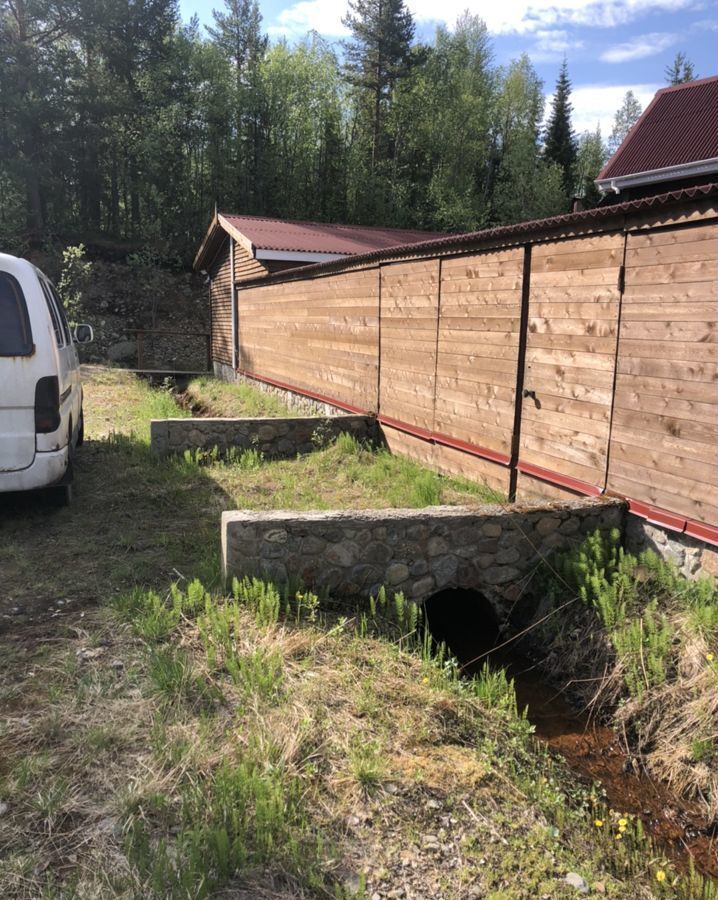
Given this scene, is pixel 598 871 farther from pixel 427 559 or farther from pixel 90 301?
pixel 90 301

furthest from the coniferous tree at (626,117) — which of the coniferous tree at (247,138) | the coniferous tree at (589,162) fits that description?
the coniferous tree at (247,138)

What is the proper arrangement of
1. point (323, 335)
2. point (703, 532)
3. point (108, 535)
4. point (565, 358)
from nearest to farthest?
point (703, 532)
point (565, 358)
point (108, 535)
point (323, 335)

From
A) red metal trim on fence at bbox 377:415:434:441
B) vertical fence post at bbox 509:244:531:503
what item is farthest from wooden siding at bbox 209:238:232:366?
vertical fence post at bbox 509:244:531:503

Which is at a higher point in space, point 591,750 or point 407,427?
point 407,427

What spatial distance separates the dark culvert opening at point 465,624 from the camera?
476 centimetres

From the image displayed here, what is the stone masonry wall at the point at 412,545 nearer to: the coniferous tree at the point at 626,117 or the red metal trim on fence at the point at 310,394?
the red metal trim on fence at the point at 310,394

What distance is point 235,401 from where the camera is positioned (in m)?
13.6

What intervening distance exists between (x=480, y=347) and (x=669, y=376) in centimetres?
238

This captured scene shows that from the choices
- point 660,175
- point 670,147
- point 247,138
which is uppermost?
point 247,138

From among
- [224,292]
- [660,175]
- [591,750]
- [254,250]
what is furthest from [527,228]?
[224,292]

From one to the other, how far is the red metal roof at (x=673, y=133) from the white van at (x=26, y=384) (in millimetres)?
11884

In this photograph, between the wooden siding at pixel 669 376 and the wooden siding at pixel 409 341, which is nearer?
the wooden siding at pixel 669 376

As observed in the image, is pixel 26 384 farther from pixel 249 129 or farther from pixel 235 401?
pixel 249 129

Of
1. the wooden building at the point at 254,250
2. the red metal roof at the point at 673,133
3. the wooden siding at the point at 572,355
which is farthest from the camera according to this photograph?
the wooden building at the point at 254,250
